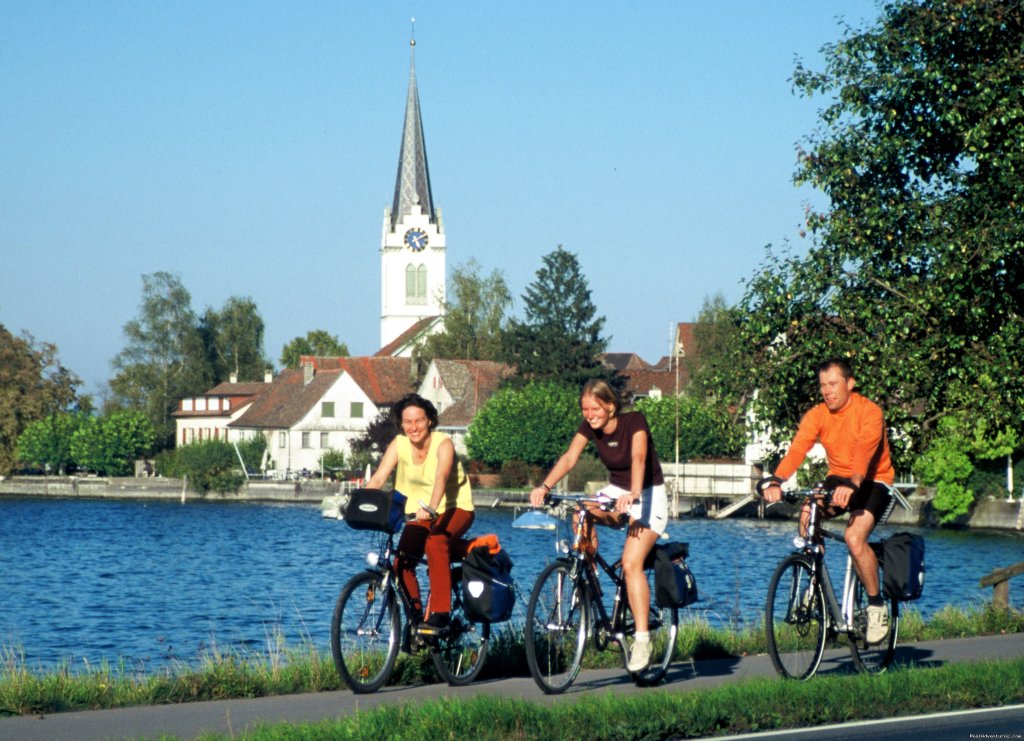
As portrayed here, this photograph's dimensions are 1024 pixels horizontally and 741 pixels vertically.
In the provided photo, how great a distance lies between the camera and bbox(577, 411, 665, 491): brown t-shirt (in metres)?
9.45

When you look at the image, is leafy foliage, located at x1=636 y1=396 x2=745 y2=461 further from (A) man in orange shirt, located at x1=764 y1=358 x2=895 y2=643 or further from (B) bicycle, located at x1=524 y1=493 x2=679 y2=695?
(B) bicycle, located at x1=524 y1=493 x2=679 y2=695

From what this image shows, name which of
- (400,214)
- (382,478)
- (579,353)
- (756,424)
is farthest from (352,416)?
(382,478)

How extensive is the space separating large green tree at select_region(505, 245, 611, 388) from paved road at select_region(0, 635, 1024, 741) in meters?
82.6

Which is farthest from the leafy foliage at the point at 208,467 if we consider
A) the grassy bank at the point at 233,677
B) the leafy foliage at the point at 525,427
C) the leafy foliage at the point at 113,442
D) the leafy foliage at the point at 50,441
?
the grassy bank at the point at 233,677

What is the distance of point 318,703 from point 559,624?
1.53m

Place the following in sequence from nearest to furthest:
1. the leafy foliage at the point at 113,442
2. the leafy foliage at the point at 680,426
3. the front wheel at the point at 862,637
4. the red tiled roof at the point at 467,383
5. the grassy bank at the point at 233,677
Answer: the grassy bank at the point at 233,677 → the front wheel at the point at 862,637 → the leafy foliage at the point at 680,426 → the red tiled roof at the point at 467,383 → the leafy foliage at the point at 113,442

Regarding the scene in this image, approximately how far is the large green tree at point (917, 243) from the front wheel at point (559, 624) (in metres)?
7.03

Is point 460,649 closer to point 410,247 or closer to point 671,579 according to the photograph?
point 671,579

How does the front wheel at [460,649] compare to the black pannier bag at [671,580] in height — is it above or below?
below

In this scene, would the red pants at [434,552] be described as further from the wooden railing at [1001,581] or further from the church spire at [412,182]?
the church spire at [412,182]

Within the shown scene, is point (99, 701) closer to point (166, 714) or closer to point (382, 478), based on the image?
point (166, 714)

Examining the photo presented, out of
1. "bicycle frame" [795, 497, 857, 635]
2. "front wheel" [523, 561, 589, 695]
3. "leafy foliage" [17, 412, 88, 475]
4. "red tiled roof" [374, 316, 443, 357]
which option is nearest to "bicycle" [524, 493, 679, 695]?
"front wheel" [523, 561, 589, 695]

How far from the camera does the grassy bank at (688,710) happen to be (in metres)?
7.28

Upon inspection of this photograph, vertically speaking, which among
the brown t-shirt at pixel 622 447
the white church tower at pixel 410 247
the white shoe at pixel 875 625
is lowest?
the white shoe at pixel 875 625
